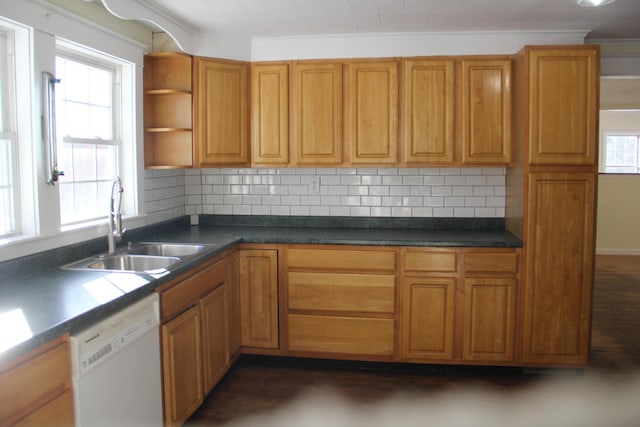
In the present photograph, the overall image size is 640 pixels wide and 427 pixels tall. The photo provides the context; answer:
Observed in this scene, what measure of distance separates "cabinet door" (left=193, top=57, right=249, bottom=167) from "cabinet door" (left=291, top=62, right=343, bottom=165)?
0.38 meters

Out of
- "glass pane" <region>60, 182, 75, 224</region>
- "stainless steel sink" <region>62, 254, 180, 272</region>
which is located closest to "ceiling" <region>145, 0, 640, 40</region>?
"glass pane" <region>60, 182, 75, 224</region>

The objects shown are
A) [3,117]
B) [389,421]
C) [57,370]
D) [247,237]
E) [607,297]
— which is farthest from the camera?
[607,297]

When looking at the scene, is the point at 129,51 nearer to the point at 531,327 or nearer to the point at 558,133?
the point at 558,133

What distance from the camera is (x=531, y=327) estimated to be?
3.64 meters

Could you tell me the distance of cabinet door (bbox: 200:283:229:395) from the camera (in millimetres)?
3135

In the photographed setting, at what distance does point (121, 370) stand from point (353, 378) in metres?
1.83

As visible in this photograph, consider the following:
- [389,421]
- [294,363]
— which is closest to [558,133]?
[389,421]

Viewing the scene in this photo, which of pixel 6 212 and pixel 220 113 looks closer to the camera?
pixel 6 212

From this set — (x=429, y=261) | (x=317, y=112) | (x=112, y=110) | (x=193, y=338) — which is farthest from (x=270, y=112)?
(x=193, y=338)

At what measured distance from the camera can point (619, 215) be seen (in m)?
8.20

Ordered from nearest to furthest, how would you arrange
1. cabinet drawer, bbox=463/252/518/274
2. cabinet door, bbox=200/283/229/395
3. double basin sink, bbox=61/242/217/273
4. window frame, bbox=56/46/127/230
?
double basin sink, bbox=61/242/217/273
window frame, bbox=56/46/127/230
cabinet door, bbox=200/283/229/395
cabinet drawer, bbox=463/252/518/274

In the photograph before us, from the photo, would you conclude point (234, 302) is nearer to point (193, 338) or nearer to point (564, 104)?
point (193, 338)

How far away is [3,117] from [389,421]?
2485mm

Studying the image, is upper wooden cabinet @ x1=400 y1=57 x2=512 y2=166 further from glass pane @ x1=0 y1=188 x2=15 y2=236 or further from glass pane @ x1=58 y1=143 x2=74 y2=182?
glass pane @ x1=0 y1=188 x2=15 y2=236
